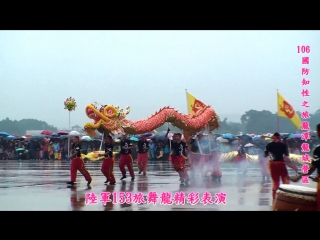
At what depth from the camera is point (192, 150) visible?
15.6 metres

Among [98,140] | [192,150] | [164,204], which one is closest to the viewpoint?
[164,204]

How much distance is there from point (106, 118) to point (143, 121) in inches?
52.3

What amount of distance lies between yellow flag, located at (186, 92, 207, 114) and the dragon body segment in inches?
43.8

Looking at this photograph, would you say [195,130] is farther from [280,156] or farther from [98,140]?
[98,140]

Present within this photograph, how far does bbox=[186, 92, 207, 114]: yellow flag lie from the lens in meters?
18.7

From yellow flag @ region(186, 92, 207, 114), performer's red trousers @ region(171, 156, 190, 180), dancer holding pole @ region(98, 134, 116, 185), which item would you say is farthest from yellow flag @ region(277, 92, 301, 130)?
dancer holding pole @ region(98, 134, 116, 185)

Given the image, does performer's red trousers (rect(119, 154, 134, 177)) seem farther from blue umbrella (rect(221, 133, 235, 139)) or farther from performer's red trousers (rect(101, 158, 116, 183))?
blue umbrella (rect(221, 133, 235, 139))

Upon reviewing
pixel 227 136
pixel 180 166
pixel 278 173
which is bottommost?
pixel 278 173

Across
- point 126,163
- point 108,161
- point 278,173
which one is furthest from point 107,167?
point 278,173

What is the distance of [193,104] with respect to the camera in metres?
19.0

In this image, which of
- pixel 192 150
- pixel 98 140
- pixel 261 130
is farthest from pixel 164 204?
pixel 98 140
